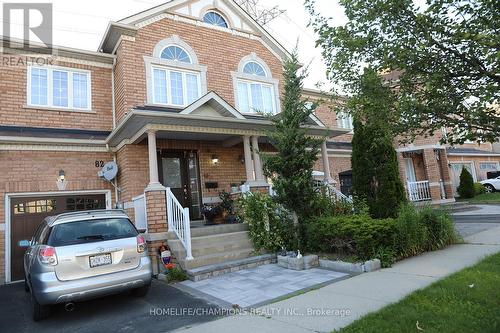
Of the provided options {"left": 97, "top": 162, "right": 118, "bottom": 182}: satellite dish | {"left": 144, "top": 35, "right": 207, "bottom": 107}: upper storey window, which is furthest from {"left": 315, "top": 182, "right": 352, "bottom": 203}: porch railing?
{"left": 97, "top": 162, "right": 118, "bottom": 182}: satellite dish

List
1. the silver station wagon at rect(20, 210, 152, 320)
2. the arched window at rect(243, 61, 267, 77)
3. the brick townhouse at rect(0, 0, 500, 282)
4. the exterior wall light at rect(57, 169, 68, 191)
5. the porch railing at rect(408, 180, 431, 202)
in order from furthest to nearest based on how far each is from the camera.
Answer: the porch railing at rect(408, 180, 431, 202), the arched window at rect(243, 61, 267, 77), the exterior wall light at rect(57, 169, 68, 191), the brick townhouse at rect(0, 0, 500, 282), the silver station wagon at rect(20, 210, 152, 320)

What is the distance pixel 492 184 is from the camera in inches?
965

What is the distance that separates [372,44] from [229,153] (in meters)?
8.17

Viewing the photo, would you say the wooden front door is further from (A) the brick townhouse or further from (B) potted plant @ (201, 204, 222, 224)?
(B) potted plant @ (201, 204, 222, 224)

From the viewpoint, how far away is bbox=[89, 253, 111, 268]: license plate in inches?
213

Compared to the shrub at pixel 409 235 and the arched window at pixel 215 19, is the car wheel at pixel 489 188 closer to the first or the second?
the shrub at pixel 409 235

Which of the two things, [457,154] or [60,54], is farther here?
[457,154]

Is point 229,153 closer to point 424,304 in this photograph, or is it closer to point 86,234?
point 86,234

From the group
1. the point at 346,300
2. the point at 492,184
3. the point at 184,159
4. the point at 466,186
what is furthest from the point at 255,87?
the point at 492,184

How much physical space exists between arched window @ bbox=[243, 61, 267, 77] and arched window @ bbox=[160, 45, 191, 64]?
2.26 meters

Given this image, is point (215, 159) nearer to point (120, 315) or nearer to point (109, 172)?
point (109, 172)

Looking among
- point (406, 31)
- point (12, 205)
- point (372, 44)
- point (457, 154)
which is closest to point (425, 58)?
point (406, 31)

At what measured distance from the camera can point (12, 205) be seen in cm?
931

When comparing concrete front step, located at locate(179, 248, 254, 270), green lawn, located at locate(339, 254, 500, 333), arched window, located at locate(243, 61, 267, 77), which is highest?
arched window, located at locate(243, 61, 267, 77)
